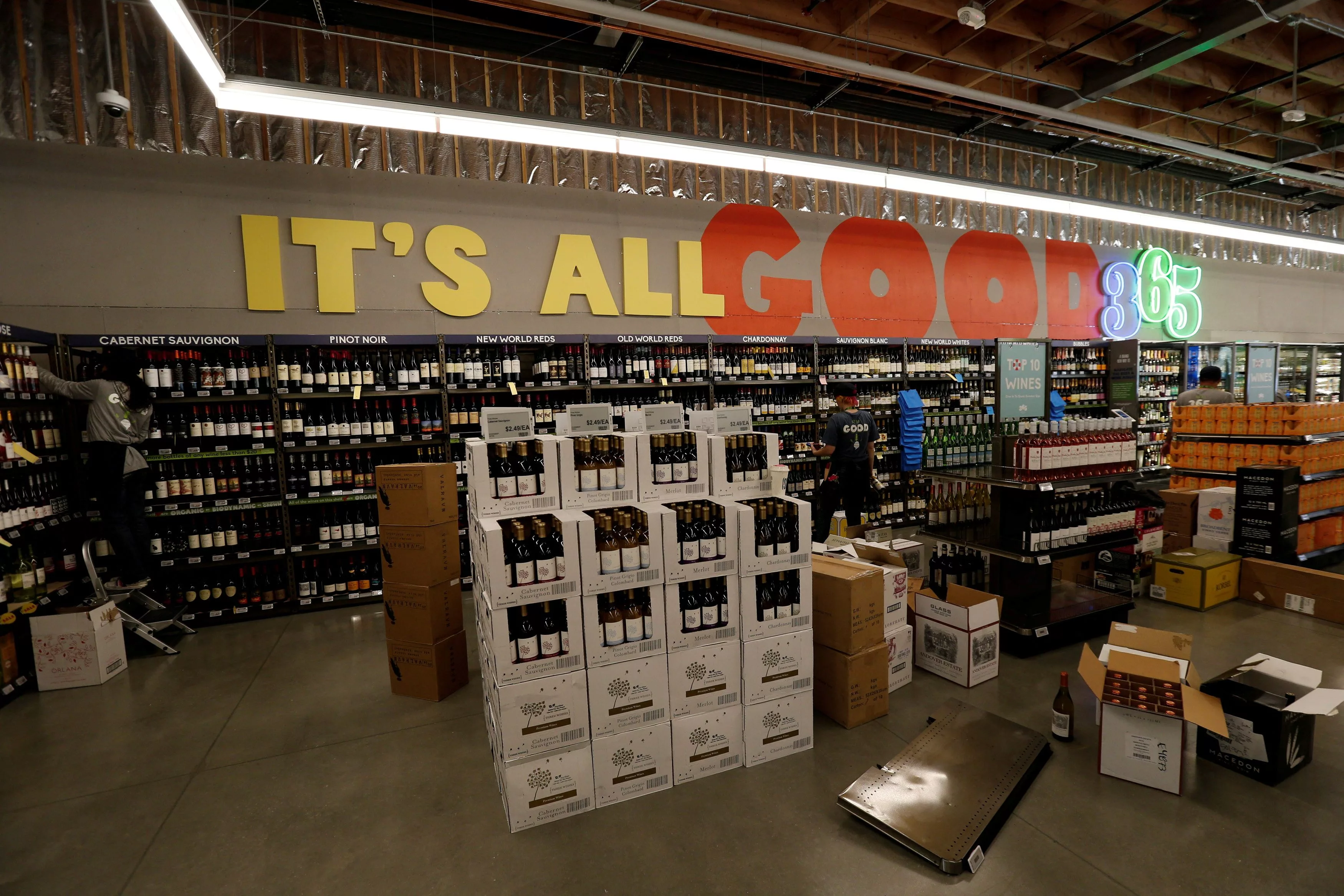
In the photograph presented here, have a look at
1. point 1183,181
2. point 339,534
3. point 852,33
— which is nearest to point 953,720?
point 339,534

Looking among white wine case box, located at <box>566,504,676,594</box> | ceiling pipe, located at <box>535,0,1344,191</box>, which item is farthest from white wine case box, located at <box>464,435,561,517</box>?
ceiling pipe, located at <box>535,0,1344,191</box>

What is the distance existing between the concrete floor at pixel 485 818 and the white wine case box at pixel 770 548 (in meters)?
0.98

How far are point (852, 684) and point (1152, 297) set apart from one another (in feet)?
36.0

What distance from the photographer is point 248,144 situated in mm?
5297

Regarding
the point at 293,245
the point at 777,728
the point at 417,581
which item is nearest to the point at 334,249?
the point at 293,245

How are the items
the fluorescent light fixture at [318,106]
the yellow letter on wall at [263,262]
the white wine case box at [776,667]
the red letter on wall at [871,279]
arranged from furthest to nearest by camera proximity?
1. the red letter on wall at [871,279]
2. the yellow letter on wall at [263,262]
3. the fluorescent light fixture at [318,106]
4. the white wine case box at [776,667]

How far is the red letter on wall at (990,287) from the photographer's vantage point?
8.70m

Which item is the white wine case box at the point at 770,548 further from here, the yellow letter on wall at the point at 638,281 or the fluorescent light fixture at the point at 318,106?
the yellow letter on wall at the point at 638,281

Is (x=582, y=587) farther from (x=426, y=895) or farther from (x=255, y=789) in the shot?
(x=255, y=789)

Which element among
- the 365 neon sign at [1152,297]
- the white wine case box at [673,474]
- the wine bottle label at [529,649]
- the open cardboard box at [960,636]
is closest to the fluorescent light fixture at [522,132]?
the white wine case box at [673,474]

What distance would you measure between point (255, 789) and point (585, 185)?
19.1 ft

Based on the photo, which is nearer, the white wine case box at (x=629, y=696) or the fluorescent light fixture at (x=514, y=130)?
the white wine case box at (x=629, y=696)

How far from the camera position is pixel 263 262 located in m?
5.38

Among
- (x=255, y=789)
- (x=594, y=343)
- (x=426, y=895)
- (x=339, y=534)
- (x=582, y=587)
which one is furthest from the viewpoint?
(x=594, y=343)
